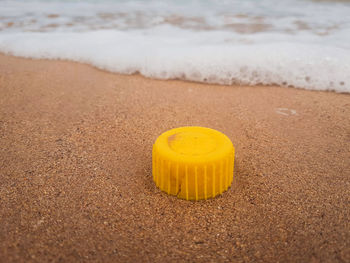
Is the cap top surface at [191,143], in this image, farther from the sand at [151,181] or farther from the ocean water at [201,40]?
the ocean water at [201,40]

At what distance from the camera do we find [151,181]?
1299 millimetres

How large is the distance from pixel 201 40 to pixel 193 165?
2.46m

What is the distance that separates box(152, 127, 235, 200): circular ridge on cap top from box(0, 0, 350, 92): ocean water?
1353 millimetres

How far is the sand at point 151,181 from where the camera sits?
981 millimetres

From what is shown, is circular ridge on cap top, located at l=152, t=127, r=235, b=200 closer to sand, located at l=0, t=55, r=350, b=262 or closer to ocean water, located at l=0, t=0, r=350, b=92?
sand, located at l=0, t=55, r=350, b=262

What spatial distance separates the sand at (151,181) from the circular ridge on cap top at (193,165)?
50 mm

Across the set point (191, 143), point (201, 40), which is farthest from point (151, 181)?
point (201, 40)

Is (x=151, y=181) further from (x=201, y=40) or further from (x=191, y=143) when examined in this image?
(x=201, y=40)

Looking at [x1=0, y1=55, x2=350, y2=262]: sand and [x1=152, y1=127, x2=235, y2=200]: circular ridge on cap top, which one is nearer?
[x1=0, y1=55, x2=350, y2=262]: sand

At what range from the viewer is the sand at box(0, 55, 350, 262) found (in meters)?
0.98

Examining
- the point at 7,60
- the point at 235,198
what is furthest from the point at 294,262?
the point at 7,60

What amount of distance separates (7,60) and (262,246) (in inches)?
114

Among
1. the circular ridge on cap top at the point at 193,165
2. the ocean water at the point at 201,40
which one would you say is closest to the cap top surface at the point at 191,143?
the circular ridge on cap top at the point at 193,165

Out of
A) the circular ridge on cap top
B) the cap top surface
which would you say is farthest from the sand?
the cap top surface
